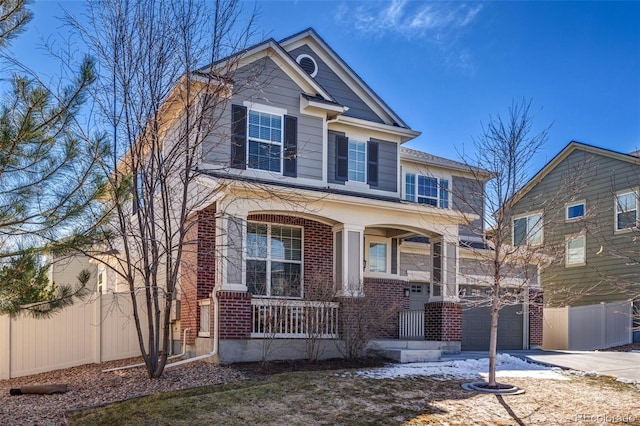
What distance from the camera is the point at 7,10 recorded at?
266 inches

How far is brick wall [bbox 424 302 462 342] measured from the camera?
46.7 feet

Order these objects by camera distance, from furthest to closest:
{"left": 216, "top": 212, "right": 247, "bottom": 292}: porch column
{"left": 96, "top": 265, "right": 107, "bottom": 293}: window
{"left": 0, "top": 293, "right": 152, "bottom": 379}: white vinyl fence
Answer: {"left": 96, "top": 265, "right": 107, "bottom": 293}: window, {"left": 0, "top": 293, "right": 152, "bottom": 379}: white vinyl fence, {"left": 216, "top": 212, "right": 247, "bottom": 292}: porch column

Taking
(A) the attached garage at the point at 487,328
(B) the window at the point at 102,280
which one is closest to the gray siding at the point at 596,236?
(A) the attached garage at the point at 487,328

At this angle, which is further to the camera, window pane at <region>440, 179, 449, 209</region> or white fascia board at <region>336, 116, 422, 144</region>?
window pane at <region>440, 179, 449, 209</region>

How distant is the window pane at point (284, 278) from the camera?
13625mm

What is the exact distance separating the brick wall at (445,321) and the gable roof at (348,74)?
533 cm

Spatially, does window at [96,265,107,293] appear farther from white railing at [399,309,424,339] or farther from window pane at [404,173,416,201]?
window pane at [404,173,416,201]

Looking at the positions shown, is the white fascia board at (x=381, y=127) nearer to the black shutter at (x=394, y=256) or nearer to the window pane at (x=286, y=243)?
the black shutter at (x=394, y=256)

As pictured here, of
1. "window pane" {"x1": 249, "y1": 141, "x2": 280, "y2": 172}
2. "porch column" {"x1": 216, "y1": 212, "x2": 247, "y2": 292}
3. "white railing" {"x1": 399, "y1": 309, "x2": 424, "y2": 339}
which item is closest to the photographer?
"porch column" {"x1": 216, "y1": 212, "x2": 247, "y2": 292}

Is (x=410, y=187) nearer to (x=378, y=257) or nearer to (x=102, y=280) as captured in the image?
(x=378, y=257)

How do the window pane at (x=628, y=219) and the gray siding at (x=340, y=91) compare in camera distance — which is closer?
the window pane at (x=628, y=219)

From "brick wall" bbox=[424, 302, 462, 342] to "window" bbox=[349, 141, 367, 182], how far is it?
388 cm

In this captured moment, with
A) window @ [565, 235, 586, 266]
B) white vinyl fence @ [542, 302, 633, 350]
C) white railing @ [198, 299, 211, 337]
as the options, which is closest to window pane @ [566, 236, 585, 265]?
window @ [565, 235, 586, 266]

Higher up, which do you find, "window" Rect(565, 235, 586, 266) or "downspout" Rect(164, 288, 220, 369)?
"window" Rect(565, 235, 586, 266)
